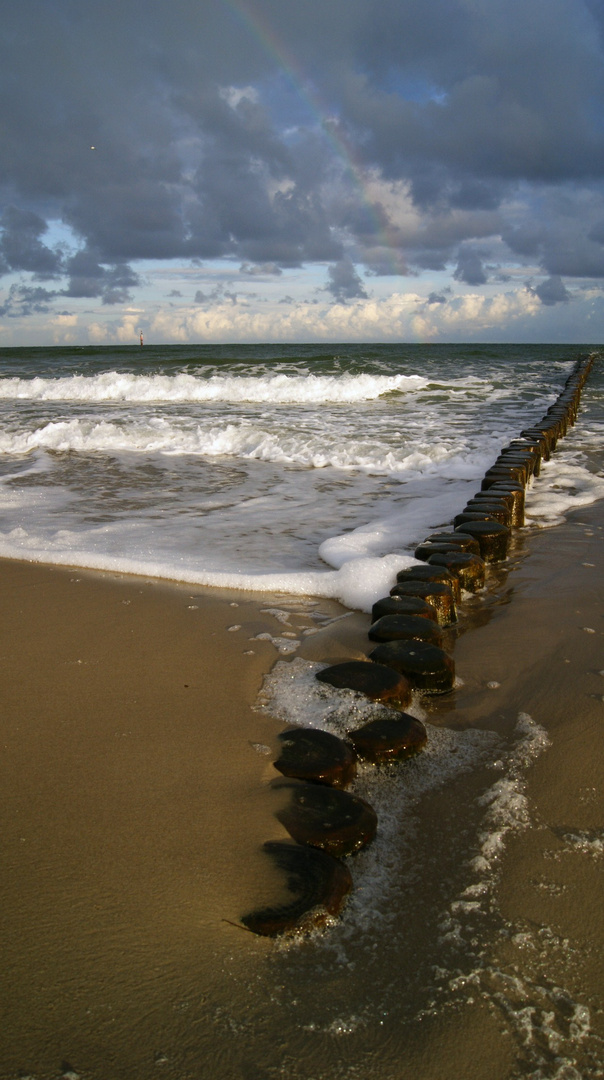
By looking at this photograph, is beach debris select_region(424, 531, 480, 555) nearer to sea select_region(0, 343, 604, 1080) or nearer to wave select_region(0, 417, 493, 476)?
sea select_region(0, 343, 604, 1080)

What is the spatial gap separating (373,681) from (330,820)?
68 cm

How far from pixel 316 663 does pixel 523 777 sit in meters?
0.98

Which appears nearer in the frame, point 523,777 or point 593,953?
point 593,953

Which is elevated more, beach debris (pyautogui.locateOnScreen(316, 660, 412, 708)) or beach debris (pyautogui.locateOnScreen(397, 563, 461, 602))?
beach debris (pyautogui.locateOnScreen(397, 563, 461, 602))

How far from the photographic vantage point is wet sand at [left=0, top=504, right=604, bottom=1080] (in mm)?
1195

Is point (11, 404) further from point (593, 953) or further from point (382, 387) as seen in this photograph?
point (593, 953)

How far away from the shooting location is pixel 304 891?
4.96ft

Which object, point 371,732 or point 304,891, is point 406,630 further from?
point 304,891

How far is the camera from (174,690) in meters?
2.51

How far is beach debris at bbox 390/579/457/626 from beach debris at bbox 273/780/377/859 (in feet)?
4.36

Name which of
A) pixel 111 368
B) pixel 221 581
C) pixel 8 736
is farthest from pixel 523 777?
pixel 111 368

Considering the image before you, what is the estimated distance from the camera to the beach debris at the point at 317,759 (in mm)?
1929

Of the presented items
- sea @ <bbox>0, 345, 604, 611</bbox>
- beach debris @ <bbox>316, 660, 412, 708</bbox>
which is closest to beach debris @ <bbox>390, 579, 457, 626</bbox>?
sea @ <bbox>0, 345, 604, 611</bbox>

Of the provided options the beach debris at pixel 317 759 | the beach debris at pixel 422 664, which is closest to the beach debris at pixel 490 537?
the beach debris at pixel 422 664
